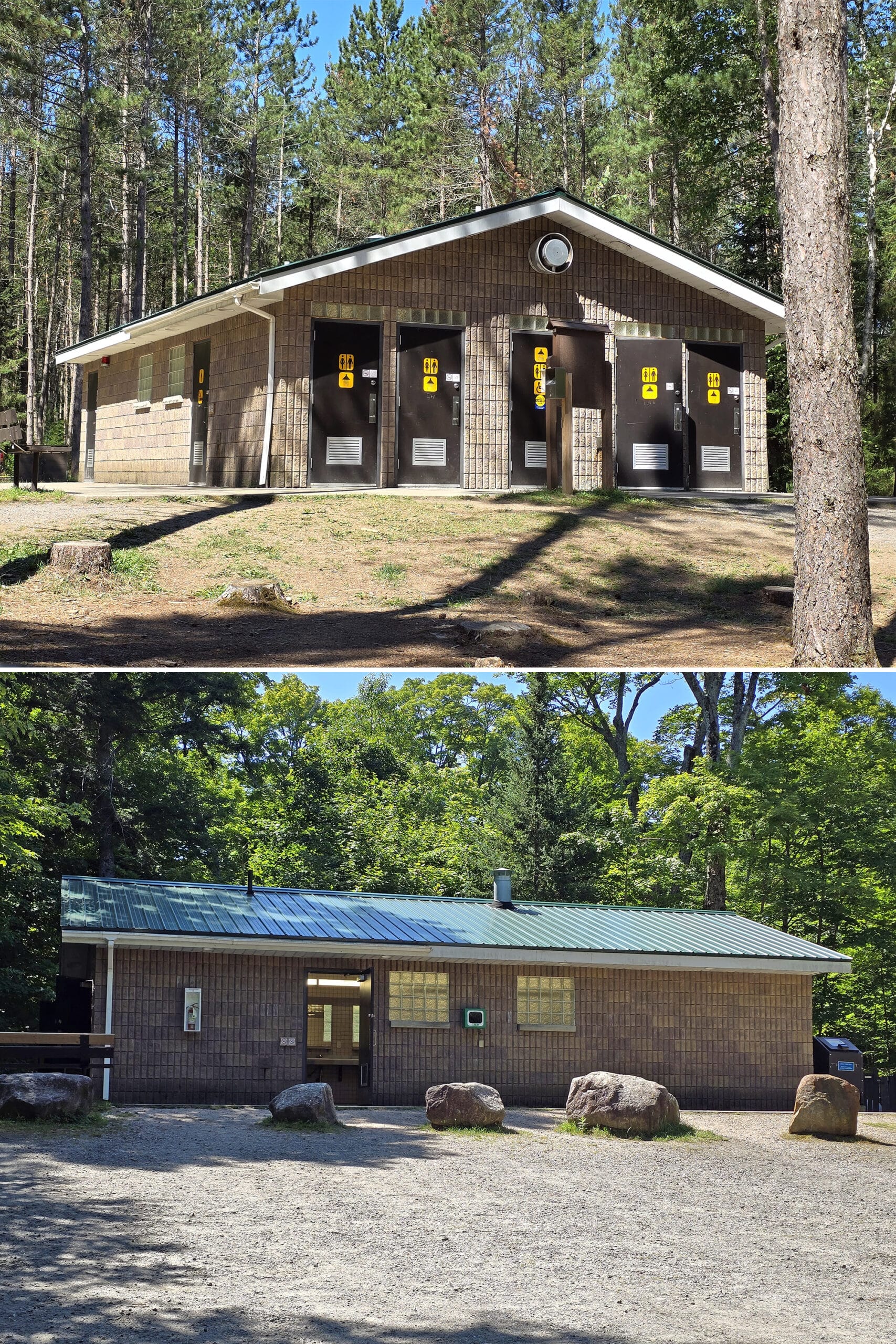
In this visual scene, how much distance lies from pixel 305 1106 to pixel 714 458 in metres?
12.2

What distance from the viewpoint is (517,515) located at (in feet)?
47.7

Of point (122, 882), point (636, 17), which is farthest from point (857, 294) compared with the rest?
point (122, 882)

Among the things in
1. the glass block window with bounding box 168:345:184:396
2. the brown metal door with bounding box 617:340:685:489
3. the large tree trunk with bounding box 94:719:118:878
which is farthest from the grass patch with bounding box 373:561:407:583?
the large tree trunk with bounding box 94:719:118:878

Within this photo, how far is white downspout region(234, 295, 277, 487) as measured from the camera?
17.4m

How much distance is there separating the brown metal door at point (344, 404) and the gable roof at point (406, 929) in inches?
225

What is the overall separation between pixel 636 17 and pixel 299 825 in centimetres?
2496

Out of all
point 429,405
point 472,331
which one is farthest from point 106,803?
point 472,331

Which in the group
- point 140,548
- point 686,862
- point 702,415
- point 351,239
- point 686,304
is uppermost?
point 351,239

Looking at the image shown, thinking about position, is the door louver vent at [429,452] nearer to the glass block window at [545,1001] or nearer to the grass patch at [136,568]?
the grass patch at [136,568]

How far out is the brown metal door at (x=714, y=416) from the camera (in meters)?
19.4

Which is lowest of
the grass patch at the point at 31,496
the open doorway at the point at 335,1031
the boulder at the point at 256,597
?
the open doorway at the point at 335,1031

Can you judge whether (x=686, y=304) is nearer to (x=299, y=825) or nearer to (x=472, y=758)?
(x=299, y=825)

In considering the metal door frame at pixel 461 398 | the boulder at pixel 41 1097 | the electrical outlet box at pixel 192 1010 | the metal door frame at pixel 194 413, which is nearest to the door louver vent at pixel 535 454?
the metal door frame at pixel 461 398

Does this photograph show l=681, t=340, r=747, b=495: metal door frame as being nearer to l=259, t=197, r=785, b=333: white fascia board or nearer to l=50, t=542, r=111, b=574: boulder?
l=259, t=197, r=785, b=333: white fascia board
